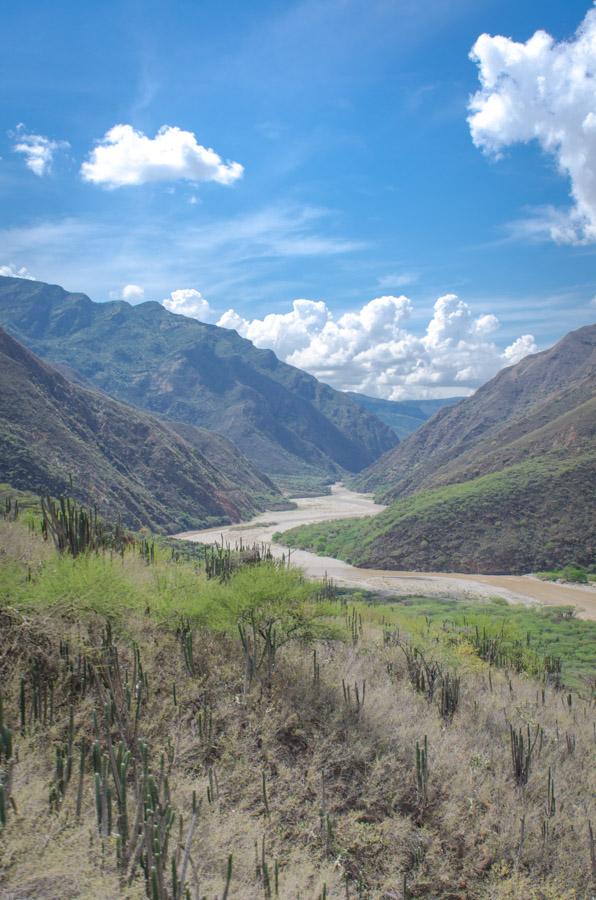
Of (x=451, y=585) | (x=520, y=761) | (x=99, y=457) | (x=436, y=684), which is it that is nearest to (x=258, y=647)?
(x=436, y=684)

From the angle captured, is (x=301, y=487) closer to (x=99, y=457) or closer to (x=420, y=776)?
(x=99, y=457)

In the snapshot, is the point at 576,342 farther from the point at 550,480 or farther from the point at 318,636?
the point at 318,636

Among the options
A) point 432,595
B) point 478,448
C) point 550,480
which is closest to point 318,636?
point 432,595

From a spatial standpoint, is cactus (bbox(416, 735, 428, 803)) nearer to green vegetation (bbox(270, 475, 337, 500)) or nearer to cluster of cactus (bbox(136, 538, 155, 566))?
cluster of cactus (bbox(136, 538, 155, 566))

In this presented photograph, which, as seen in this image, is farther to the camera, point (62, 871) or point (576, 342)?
point (576, 342)

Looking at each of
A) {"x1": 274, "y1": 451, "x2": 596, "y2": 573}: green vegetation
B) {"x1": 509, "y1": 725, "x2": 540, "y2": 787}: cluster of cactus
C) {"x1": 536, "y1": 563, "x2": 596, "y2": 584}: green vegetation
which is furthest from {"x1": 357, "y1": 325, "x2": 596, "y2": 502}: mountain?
{"x1": 509, "y1": 725, "x2": 540, "y2": 787}: cluster of cactus

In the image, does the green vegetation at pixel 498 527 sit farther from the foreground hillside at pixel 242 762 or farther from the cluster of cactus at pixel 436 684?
the foreground hillside at pixel 242 762

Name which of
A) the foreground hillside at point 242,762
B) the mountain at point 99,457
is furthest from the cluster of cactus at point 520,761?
the mountain at point 99,457
